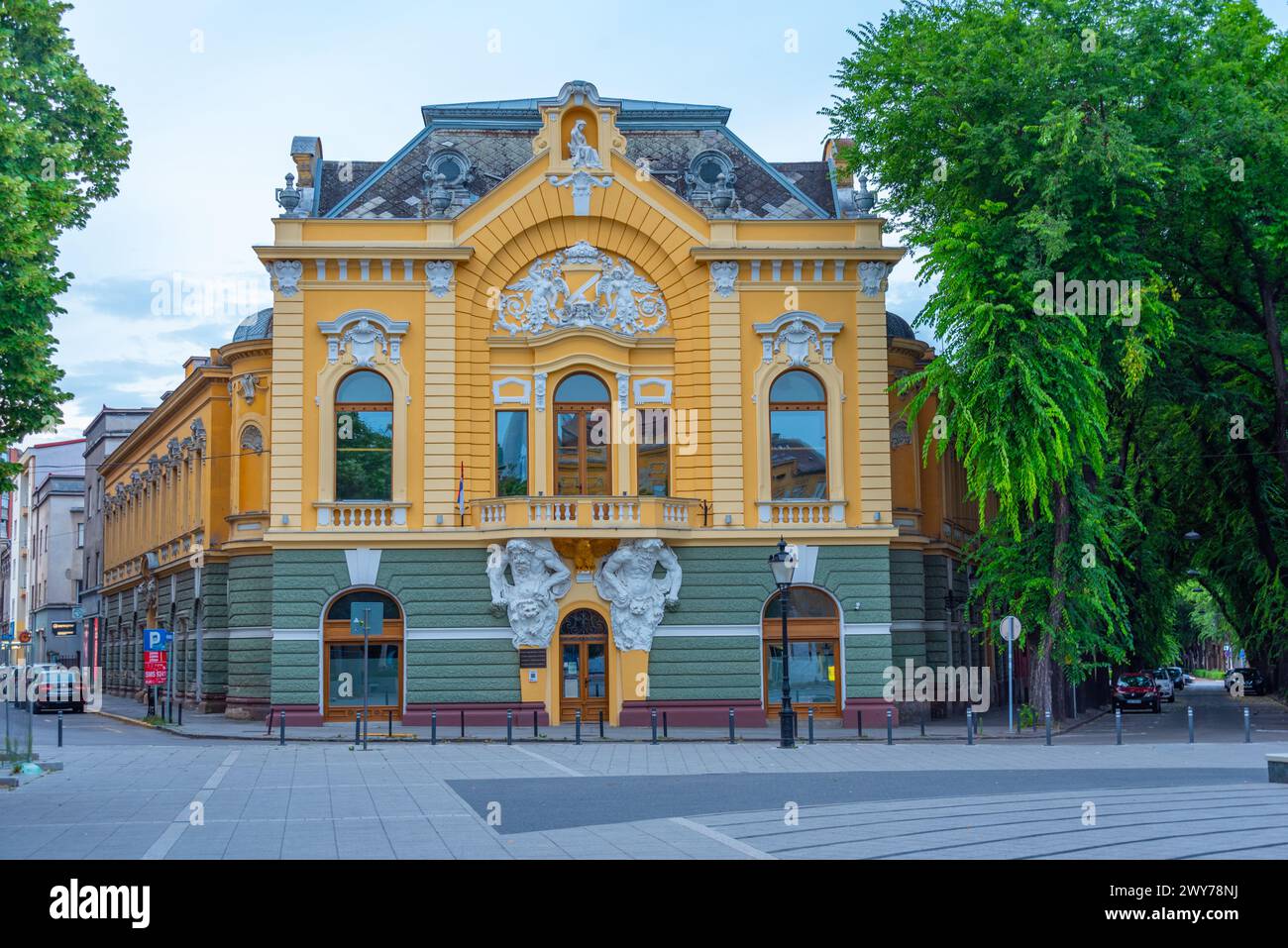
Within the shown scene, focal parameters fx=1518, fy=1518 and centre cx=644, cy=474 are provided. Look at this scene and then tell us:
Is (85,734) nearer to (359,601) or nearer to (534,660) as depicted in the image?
(359,601)

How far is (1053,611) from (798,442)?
7.59m

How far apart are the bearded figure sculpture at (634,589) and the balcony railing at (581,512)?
0.66m

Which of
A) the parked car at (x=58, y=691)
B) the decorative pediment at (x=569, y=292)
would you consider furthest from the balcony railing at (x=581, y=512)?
the parked car at (x=58, y=691)

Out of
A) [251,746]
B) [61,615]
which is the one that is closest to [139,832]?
[251,746]

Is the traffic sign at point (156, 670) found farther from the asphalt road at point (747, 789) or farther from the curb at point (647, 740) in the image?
the asphalt road at point (747, 789)

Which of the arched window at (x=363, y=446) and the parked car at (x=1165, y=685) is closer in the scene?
the arched window at (x=363, y=446)

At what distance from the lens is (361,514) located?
124ft

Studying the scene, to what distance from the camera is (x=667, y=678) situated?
3766cm

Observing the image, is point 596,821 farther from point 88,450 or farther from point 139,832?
point 88,450

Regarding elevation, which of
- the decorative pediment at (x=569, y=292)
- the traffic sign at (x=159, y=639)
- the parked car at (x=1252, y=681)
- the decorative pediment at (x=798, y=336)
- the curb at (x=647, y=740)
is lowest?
the parked car at (x=1252, y=681)

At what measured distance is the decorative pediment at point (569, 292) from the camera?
3894 cm

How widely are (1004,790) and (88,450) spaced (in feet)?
238

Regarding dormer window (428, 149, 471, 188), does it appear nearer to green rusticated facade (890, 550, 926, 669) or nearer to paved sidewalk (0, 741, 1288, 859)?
green rusticated facade (890, 550, 926, 669)

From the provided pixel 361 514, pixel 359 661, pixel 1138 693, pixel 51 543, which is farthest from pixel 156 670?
pixel 51 543
